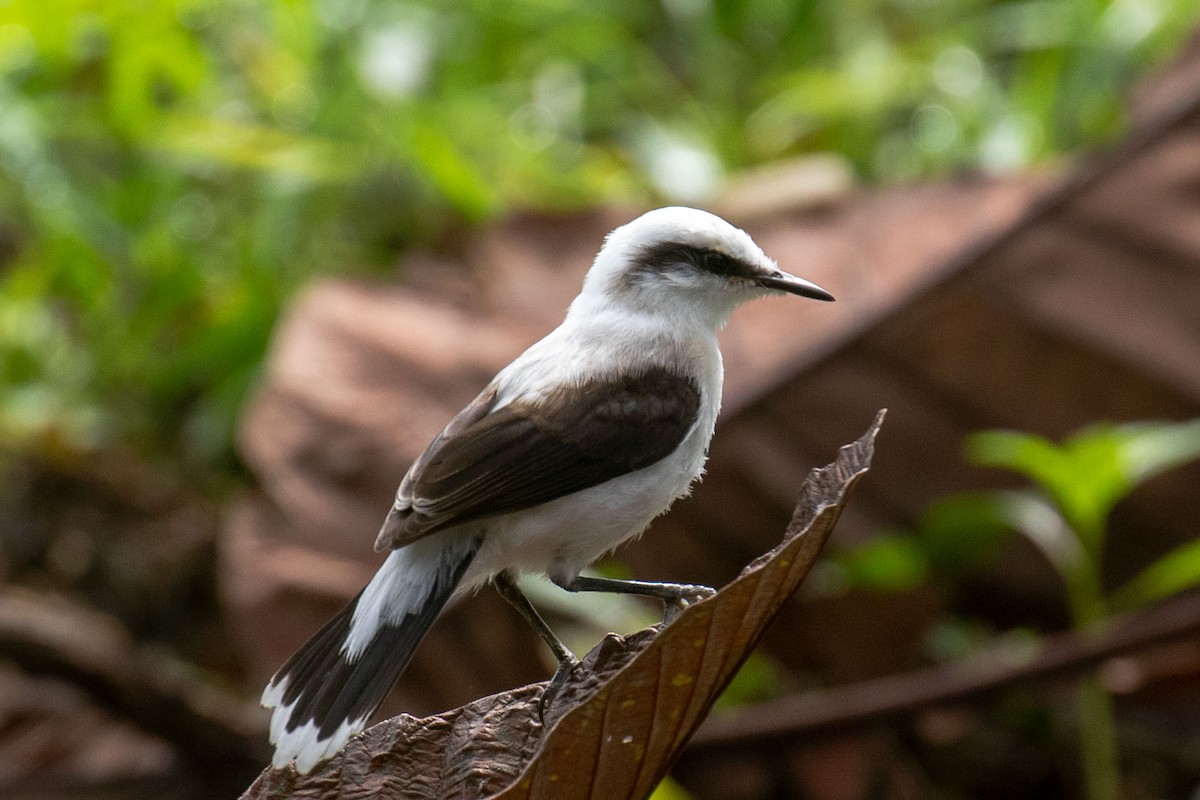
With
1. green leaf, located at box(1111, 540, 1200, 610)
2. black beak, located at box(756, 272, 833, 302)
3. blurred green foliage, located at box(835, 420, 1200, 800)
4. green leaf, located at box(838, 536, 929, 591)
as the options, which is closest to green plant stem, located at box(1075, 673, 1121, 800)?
blurred green foliage, located at box(835, 420, 1200, 800)

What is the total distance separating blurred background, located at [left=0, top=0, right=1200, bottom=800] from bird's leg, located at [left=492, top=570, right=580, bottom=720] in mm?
933

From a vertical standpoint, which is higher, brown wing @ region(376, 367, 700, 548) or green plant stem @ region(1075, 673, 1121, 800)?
brown wing @ region(376, 367, 700, 548)

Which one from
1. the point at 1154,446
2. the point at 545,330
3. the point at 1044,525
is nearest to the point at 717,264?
the point at 1154,446

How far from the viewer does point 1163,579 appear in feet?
13.5

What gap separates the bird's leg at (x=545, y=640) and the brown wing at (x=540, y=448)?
0.24 m

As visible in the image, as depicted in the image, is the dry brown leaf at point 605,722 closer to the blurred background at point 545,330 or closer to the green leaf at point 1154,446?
the blurred background at point 545,330

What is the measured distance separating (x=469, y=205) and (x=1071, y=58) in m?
2.94

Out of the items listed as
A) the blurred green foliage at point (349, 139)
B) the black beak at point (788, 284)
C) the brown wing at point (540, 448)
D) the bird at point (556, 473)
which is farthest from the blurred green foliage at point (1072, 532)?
the blurred green foliage at point (349, 139)

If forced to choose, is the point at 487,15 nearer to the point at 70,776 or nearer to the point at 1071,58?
the point at 1071,58

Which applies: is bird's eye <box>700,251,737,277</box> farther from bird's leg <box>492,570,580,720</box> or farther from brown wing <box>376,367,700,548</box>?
bird's leg <box>492,570,580,720</box>

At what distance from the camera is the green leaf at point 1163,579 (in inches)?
158

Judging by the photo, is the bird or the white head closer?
the bird

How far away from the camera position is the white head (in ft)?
9.97

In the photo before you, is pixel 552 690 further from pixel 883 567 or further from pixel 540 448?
pixel 883 567
